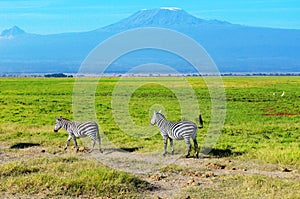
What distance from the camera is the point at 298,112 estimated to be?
125 ft

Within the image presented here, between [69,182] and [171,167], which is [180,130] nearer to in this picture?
[171,167]

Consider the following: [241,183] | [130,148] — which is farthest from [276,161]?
[130,148]

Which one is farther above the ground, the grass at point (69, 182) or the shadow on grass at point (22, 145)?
the shadow on grass at point (22, 145)

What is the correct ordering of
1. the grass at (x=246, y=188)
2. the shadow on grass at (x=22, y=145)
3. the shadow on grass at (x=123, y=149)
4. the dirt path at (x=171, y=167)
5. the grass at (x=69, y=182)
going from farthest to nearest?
1. the shadow on grass at (x=22, y=145)
2. the shadow on grass at (x=123, y=149)
3. the dirt path at (x=171, y=167)
4. the grass at (x=69, y=182)
5. the grass at (x=246, y=188)

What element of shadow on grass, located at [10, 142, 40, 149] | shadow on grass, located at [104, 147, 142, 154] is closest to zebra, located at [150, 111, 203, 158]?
shadow on grass, located at [104, 147, 142, 154]

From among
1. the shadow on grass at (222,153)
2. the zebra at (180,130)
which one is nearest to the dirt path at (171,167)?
the shadow on grass at (222,153)

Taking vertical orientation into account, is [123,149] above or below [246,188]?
above

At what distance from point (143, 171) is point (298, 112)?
26560 mm

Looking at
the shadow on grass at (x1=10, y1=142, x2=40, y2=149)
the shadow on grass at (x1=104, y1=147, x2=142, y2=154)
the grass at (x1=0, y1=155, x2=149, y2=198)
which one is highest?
the shadow on grass at (x1=104, y1=147, x2=142, y2=154)

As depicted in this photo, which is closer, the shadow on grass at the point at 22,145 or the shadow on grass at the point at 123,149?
the shadow on grass at the point at 123,149

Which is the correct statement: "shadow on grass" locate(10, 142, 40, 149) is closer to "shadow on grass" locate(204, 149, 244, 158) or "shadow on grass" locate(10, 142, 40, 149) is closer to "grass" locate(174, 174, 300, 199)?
"shadow on grass" locate(204, 149, 244, 158)

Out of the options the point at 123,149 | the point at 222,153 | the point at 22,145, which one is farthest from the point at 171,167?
the point at 22,145

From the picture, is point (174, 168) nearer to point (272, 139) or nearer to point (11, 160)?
point (11, 160)

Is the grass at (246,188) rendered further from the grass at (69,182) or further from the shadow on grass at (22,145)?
the shadow on grass at (22,145)
